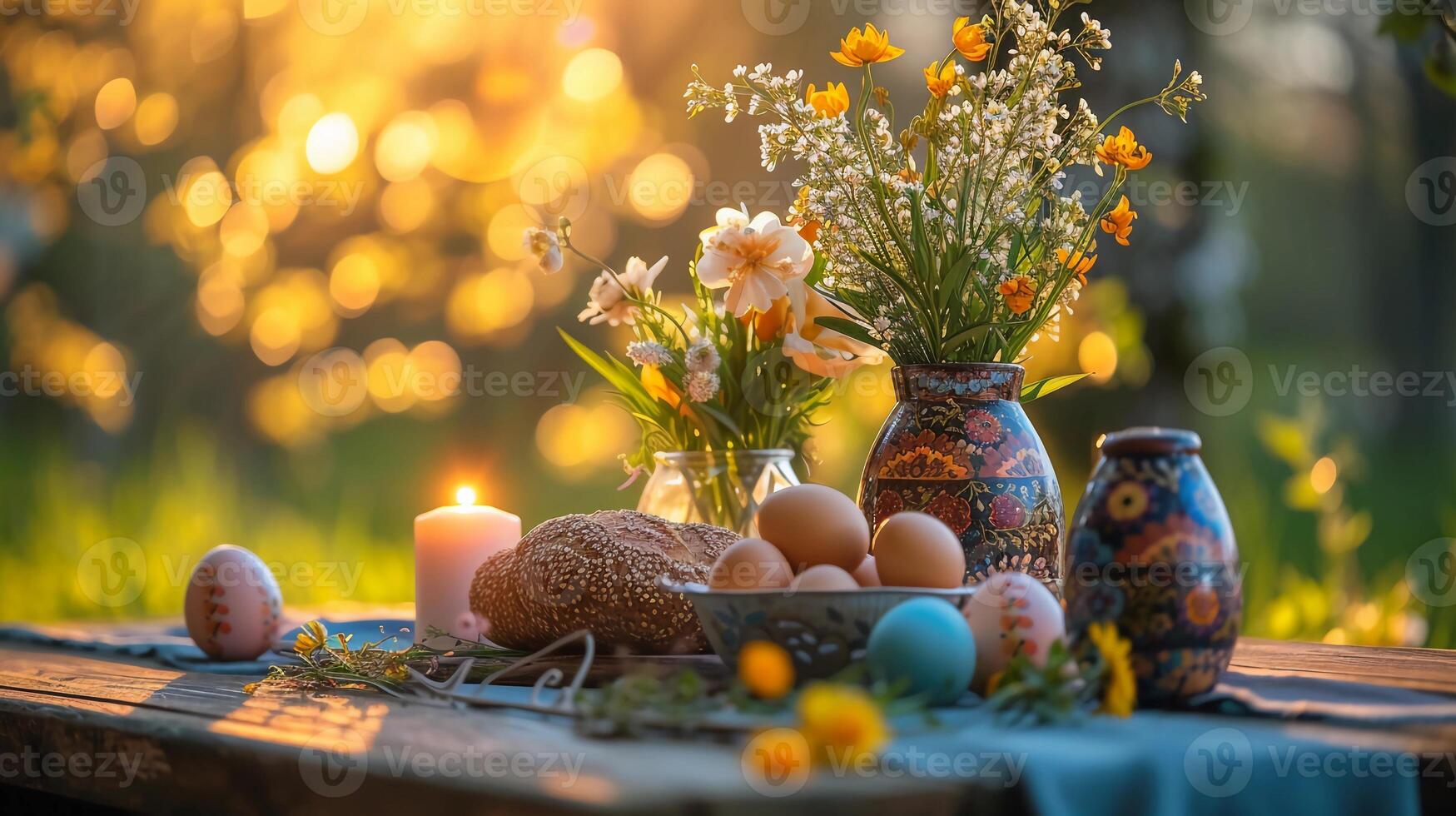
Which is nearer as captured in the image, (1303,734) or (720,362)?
(1303,734)

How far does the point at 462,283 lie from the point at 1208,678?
2282 mm

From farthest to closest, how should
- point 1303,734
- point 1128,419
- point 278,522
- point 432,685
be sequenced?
point 278,522
point 1128,419
point 432,685
point 1303,734

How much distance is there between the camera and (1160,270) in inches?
76.4

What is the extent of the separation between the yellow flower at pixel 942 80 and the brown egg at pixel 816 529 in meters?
0.42

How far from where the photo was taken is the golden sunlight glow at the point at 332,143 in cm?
294

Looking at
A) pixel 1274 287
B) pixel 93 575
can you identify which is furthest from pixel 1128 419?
pixel 93 575

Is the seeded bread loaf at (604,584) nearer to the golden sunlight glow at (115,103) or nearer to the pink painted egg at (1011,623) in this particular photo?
the pink painted egg at (1011,623)

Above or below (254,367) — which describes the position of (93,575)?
below

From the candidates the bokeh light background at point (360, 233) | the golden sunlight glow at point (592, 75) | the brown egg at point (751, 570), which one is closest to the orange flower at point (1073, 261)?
the brown egg at point (751, 570)

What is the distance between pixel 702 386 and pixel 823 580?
46 cm

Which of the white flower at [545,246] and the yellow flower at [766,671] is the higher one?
the white flower at [545,246]

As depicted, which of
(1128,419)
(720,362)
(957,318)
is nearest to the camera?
(957,318)

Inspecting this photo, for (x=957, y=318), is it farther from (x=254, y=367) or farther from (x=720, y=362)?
(x=254, y=367)

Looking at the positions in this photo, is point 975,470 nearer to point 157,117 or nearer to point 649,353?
point 649,353
